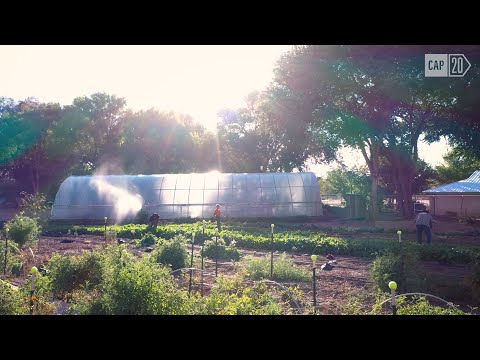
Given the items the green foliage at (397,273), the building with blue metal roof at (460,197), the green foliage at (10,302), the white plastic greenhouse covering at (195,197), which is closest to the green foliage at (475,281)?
the green foliage at (397,273)

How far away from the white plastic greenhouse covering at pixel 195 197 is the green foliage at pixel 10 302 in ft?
48.3

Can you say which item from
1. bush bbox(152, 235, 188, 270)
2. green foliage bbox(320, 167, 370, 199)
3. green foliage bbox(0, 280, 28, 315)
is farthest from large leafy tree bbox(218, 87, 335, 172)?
green foliage bbox(0, 280, 28, 315)

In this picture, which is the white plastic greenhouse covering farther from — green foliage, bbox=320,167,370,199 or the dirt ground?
the dirt ground

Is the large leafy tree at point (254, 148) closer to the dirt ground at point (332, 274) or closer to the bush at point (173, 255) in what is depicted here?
the dirt ground at point (332, 274)

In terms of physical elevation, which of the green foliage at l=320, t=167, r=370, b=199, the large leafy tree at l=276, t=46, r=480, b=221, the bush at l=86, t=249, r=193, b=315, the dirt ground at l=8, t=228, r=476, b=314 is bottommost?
the dirt ground at l=8, t=228, r=476, b=314

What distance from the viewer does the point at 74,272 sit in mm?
5586

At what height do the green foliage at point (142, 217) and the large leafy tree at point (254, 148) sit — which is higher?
the large leafy tree at point (254, 148)

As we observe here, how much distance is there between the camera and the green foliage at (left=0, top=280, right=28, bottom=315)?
4211 mm

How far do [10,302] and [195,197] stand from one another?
15.8 meters

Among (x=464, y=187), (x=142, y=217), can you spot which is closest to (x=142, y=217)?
(x=142, y=217)

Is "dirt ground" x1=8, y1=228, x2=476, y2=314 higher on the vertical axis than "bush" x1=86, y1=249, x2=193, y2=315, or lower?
lower

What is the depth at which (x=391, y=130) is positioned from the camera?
15.7m

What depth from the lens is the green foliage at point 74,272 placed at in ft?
18.1

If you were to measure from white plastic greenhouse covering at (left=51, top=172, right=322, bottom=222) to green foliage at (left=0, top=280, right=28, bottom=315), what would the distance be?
1471cm
